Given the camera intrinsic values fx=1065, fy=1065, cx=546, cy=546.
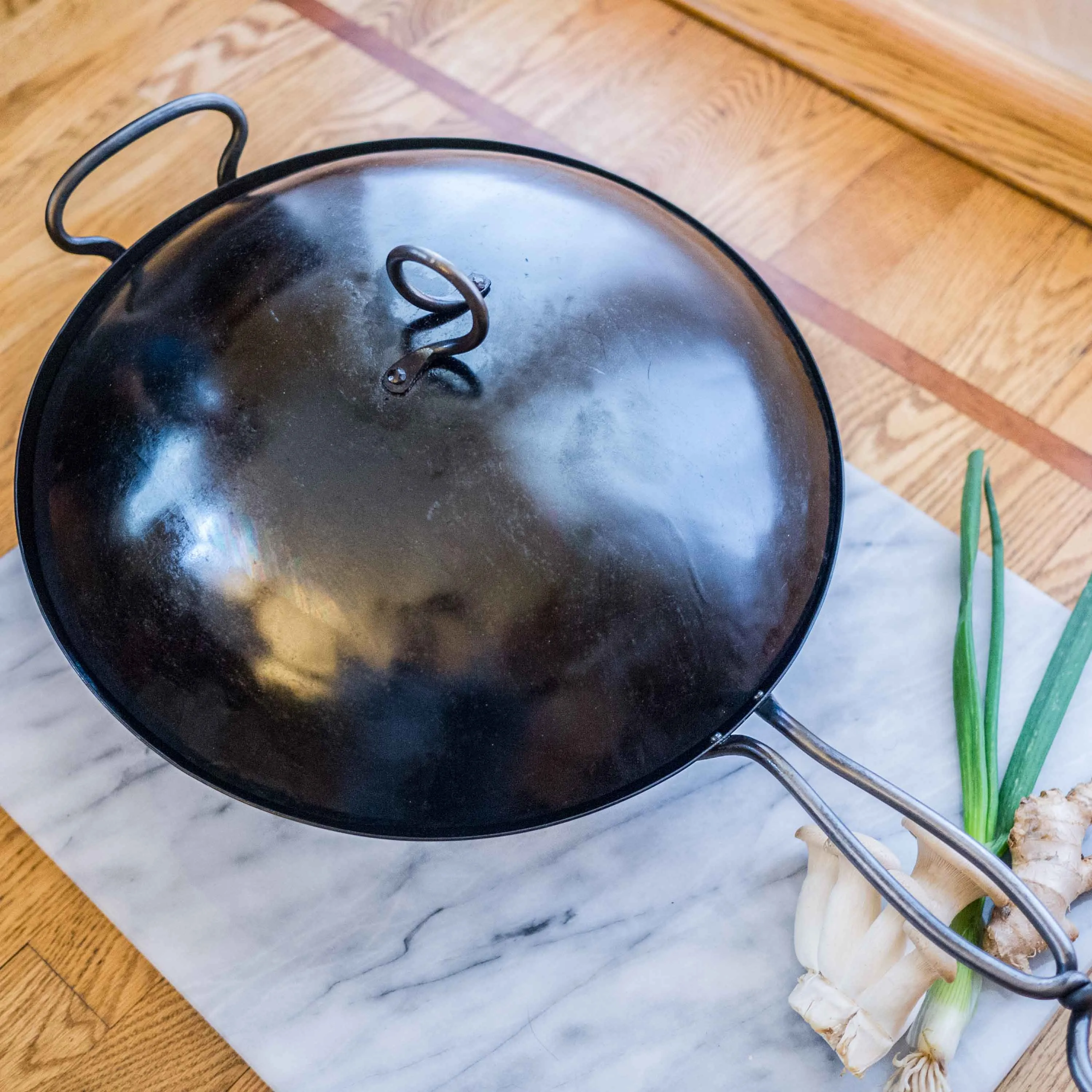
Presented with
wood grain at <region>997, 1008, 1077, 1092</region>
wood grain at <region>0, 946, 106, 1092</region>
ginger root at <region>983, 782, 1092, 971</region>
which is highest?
wood grain at <region>0, 946, 106, 1092</region>

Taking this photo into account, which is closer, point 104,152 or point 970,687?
point 104,152

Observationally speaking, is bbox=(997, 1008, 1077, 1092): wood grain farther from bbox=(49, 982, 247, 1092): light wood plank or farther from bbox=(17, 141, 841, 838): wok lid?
bbox=(49, 982, 247, 1092): light wood plank

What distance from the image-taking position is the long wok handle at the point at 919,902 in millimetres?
690

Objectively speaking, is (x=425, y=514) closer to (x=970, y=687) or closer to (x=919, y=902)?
(x=919, y=902)

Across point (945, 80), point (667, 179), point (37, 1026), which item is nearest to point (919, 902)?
point (37, 1026)

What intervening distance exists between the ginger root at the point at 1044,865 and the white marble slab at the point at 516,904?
7cm

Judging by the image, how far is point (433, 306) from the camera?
717 mm

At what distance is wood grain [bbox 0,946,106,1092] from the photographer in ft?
3.10

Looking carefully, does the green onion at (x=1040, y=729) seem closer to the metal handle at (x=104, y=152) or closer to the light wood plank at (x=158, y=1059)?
the light wood plank at (x=158, y=1059)

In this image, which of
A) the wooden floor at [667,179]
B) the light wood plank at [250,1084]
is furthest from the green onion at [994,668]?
the light wood plank at [250,1084]

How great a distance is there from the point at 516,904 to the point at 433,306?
0.55 metres

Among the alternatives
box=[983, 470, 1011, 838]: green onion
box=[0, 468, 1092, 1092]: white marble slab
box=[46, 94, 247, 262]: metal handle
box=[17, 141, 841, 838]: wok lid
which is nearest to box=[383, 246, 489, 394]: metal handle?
box=[17, 141, 841, 838]: wok lid

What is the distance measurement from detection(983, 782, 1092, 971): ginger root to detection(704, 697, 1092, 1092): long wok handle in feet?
0.47

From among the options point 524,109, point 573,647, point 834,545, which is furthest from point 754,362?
point 524,109
